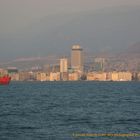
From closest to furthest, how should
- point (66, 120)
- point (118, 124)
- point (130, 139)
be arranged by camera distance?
point (130, 139) < point (118, 124) < point (66, 120)

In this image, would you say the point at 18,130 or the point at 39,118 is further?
the point at 39,118

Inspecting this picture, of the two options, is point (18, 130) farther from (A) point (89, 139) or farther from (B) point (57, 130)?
(A) point (89, 139)

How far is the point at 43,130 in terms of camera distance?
53.1 m

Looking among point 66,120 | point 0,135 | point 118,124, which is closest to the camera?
point 0,135

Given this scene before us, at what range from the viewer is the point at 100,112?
75.1 meters

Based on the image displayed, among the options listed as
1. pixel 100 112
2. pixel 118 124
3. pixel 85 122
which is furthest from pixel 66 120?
pixel 100 112

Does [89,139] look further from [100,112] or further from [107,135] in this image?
[100,112]

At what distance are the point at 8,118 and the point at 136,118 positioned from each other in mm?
14294

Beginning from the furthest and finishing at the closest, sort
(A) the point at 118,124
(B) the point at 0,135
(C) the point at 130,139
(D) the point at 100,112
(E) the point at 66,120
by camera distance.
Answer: (D) the point at 100,112
(E) the point at 66,120
(A) the point at 118,124
(B) the point at 0,135
(C) the point at 130,139

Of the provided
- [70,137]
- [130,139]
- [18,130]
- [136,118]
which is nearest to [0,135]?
[18,130]

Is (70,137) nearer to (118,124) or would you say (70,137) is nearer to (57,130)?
(57,130)

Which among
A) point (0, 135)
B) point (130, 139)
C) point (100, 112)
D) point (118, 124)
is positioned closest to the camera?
point (130, 139)

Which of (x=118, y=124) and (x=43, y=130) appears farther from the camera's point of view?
(x=118, y=124)

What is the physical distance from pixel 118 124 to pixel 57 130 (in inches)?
307
